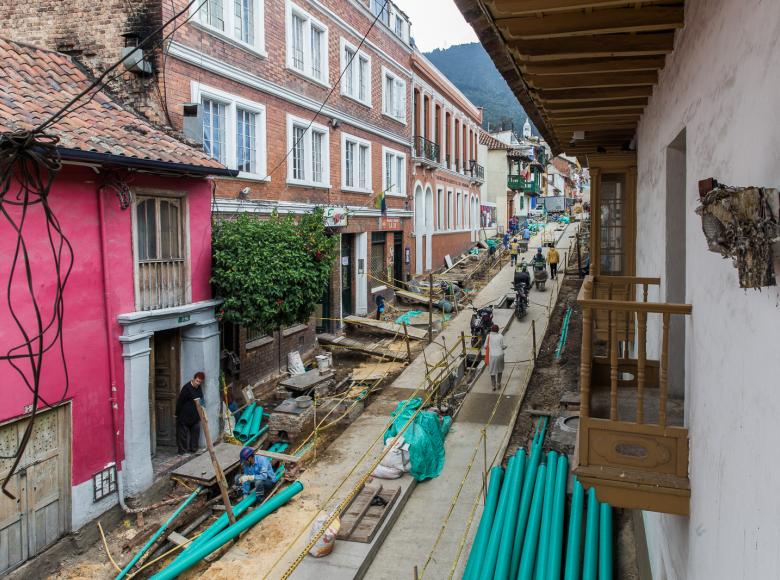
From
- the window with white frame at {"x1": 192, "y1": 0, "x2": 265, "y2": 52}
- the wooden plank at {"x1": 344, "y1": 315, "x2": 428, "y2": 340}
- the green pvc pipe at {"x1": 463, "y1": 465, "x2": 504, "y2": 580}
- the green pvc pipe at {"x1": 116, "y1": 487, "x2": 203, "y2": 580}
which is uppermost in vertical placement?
the window with white frame at {"x1": 192, "y1": 0, "x2": 265, "y2": 52}

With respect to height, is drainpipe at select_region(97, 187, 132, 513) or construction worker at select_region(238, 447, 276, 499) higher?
drainpipe at select_region(97, 187, 132, 513)

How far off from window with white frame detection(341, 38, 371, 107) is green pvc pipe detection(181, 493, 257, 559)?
1349cm

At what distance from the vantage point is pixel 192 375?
12.2 meters

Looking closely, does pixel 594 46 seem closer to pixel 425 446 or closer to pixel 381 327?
pixel 425 446

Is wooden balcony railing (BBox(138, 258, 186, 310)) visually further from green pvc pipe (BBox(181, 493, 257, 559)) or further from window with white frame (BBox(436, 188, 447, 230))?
window with white frame (BBox(436, 188, 447, 230))

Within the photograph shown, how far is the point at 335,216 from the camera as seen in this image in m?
18.9

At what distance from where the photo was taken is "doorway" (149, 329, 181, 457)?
12.1 meters

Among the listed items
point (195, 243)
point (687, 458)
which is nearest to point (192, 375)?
point (195, 243)

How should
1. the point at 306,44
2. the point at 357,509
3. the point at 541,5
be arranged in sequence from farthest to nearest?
the point at 306,44
the point at 357,509
the point at 541,5

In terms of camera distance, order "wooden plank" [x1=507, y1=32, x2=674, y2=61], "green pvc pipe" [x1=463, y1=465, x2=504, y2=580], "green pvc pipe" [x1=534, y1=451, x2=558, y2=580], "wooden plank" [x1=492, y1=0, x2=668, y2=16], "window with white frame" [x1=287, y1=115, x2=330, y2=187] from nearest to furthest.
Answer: "wooden plank" [x1=492, y1=0, x2=668, y2=16]
"wooden plank" [x1=507, y1=32, x2=674, y2=61]
"green pvc pipe" [x1=534, y1=451, x2=558, y2=580]
"green pvc pipe" [x1=463, y1=465, x2=504, y2=580]
"window with white frame" [x1=287, y1=115, x2=330, y2=187]

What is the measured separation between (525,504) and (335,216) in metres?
12.2

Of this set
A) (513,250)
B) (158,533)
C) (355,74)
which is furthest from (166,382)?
(513,250)

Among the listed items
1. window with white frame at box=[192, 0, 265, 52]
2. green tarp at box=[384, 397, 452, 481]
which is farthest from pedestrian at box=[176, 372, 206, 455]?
window with white frame at box=[192, 0, 265, 52]

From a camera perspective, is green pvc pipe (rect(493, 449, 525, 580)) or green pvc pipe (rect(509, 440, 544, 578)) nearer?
green pvc pipe (rect(493, 449, 525, 580))
